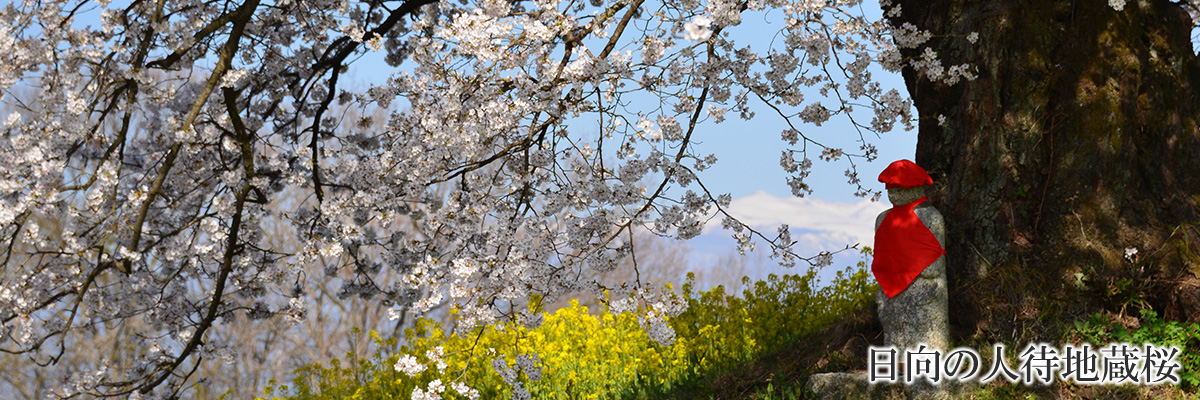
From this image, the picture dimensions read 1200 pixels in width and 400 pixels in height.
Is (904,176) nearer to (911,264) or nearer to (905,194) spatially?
(905,194)

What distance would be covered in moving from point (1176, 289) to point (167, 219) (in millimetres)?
8281

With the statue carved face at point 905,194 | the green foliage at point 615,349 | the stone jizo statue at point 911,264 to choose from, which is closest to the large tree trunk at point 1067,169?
the stone jizo statue at point 911,264

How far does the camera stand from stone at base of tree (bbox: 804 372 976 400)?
5527mm

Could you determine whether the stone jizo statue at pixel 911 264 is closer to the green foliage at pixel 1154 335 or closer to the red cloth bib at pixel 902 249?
the red cloth bib at pixel 902 249

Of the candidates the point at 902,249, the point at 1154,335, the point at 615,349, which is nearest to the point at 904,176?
the point at 902,249

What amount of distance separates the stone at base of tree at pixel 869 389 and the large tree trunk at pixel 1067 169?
0.52 metres

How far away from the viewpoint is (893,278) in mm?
5590

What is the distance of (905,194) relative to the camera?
5602 millimetres

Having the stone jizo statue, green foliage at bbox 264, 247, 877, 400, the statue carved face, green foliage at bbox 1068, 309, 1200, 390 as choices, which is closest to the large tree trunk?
green foliage at bbox 1068, 309, 1200, 390

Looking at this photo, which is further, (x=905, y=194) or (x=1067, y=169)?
(x=1067, y=169)

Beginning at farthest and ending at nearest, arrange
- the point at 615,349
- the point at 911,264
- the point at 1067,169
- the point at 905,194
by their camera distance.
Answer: the point at 615,349 < the point at 1067,169 < the point at 905,194 < the point at 911,264

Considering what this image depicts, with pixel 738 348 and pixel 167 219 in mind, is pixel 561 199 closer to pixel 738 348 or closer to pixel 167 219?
pixel 738 348

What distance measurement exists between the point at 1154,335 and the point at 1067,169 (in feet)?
3.95

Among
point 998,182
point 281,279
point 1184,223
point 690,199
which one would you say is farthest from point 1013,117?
point 281,279
